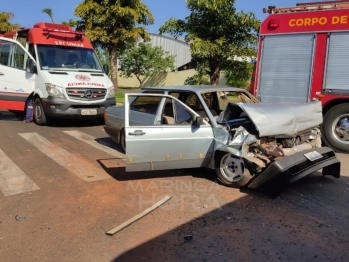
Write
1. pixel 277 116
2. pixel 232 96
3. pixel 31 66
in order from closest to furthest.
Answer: pixel 277 116
pixel 232 96
pixel 31 66

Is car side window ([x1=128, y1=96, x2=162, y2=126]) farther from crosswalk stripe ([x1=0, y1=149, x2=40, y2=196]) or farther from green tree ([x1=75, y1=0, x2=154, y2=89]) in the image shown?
green tree ([x1=75, y1=0, x2=154, y2=89])

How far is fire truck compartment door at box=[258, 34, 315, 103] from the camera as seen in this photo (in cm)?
820

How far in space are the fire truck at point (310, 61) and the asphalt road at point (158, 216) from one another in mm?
1363

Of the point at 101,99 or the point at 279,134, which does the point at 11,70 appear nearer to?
the point at 101,99

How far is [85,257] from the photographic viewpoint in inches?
135

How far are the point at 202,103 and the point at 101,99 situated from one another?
5284 millimetres

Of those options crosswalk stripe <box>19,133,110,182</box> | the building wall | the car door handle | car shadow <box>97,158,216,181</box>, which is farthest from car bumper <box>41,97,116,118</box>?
the building wall

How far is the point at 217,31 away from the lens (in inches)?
571

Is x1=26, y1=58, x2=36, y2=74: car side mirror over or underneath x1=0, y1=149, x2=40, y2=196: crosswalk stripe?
over

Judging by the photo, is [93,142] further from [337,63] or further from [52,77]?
[337,63]

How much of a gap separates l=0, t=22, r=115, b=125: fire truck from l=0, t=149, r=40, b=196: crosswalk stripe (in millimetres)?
3613

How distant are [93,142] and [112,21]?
11.9m

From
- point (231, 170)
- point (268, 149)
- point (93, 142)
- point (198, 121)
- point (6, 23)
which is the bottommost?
point (93, 142)

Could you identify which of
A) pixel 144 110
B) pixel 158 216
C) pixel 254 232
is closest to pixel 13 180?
pixel 144 110
